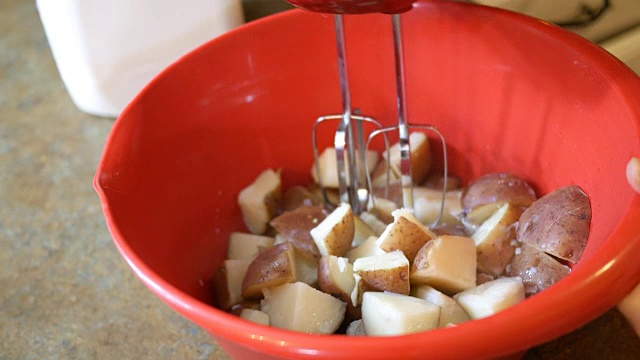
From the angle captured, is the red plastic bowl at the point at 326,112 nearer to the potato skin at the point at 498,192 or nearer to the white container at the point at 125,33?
the potato skin at the point at 498,192

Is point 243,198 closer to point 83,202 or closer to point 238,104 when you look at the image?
point 238,104

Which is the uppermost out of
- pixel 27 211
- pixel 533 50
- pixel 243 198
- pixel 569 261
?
pixel 533 50

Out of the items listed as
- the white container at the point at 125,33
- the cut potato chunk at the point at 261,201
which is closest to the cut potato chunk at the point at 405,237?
the cut potato chunk at the point at 261,201

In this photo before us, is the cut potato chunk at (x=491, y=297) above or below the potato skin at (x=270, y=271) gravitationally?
above

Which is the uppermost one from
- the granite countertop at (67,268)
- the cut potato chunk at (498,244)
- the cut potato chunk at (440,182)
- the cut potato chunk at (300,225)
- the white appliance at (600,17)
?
the white appliance at (600,17)

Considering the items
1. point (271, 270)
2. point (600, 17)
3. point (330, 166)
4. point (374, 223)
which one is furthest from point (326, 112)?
point (600, 17)

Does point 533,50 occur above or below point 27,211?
above

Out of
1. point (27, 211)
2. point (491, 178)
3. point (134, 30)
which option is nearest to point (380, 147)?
point (491, 178)
